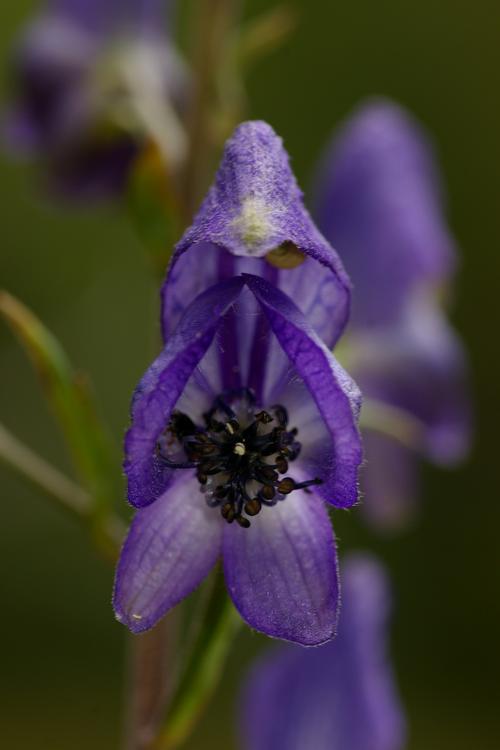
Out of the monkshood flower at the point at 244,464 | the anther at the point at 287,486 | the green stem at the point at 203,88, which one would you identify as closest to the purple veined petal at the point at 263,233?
the monkshood flower at the point at 244,464

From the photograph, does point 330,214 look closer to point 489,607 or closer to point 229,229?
point 229,229

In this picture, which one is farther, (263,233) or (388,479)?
(388,479)

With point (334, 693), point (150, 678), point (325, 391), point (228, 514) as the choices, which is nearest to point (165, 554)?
point (228, 514)

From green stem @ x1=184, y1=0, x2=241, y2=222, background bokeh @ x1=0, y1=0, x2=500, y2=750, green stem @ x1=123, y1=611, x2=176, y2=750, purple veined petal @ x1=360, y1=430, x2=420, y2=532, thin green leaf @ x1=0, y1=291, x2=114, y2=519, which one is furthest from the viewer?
background bokeh @ x1=0, y1=0, x2=500, y2=750

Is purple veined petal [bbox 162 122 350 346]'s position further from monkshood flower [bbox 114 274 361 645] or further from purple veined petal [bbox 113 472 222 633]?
purple veined petal [bbox 113 472 222 633]

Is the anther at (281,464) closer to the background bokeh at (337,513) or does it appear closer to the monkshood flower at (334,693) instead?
the monkshood flower at (334,693)

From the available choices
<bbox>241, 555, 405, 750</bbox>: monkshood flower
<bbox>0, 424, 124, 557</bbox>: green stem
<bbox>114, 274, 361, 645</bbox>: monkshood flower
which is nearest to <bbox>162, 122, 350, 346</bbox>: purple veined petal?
<bbox>114, 274, 361, 645</bbox>: monkshood flower

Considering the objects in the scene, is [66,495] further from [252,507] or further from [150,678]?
[252,507]
